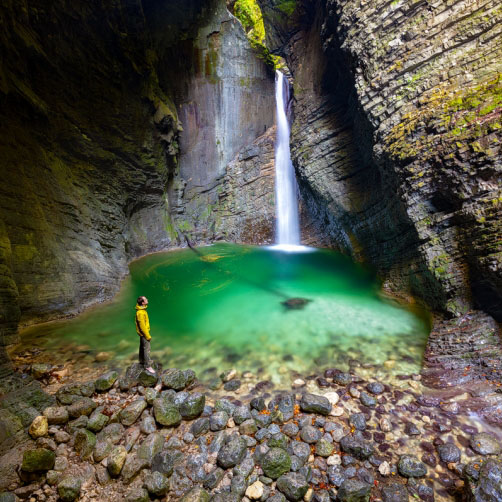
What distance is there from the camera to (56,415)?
3.64 metres

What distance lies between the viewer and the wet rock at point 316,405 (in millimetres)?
4094

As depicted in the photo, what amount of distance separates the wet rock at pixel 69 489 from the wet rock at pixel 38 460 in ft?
0.95

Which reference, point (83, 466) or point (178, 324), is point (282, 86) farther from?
point (83, 466)

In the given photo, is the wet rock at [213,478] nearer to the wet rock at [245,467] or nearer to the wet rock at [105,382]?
the wet rock at [245,467]

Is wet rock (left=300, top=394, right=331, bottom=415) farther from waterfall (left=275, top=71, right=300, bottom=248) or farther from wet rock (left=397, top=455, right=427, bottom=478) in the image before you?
waterfall (left=275, top=71, right=300, bottom=248)

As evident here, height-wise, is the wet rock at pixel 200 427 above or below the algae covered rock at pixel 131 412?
below

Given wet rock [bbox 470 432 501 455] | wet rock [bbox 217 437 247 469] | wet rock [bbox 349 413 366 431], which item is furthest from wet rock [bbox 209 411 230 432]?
wet rock [bbox 470 432 501 455]

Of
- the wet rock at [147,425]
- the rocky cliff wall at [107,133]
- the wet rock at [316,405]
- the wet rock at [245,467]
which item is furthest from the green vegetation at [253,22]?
the wet rock at [245,467]

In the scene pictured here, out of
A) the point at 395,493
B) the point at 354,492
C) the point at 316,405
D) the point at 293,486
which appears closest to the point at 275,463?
the point at 293,486

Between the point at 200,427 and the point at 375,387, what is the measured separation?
316 centimetres

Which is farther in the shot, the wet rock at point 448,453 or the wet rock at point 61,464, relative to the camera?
the wet rock at point 448,453

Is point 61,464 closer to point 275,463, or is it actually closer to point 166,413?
point 166,413

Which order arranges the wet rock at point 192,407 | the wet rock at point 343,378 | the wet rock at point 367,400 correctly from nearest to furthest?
the wet rock at point 192,407 → the wet rock at point 367,400 → the wet rock at point 343,378

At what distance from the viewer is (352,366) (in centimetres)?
540
